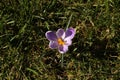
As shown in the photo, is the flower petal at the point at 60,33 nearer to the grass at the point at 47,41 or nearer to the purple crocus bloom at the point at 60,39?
the purple crocus bloom at the point at 60,39

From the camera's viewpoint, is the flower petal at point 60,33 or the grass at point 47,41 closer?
the flower petal at point 60,33

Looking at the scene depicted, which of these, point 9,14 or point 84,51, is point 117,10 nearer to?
point 84,51

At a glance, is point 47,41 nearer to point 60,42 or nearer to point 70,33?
point 60,42

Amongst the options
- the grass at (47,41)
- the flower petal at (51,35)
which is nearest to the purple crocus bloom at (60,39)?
the flower petal at (51,35)

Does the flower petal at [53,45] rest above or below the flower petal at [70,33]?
below

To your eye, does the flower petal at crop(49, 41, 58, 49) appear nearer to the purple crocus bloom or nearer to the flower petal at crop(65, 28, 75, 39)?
the purple crocus bloom

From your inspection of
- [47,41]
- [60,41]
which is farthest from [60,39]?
[47,41]
